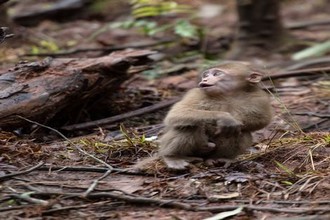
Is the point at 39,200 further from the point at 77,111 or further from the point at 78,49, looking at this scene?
the point at 78,49

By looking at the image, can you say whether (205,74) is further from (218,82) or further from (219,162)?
(219,162)

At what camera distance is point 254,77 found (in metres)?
4.95

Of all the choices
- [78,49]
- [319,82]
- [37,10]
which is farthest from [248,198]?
[37,10]

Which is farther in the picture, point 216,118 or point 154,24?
point 154,24

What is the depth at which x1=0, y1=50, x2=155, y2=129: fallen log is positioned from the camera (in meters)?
5.54

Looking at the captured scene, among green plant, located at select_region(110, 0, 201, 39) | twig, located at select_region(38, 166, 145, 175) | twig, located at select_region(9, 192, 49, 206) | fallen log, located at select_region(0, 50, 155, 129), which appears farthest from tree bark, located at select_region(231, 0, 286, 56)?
twig, located at select_region(9, 192, 49, 206)

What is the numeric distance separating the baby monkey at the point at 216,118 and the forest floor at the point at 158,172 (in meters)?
0.15

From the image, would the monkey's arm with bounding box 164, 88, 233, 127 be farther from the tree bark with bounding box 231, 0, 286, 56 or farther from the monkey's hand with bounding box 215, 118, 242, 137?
the tree bark with bounding box 231, 0, 286, 56

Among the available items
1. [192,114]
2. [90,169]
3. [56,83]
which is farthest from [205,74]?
[56,83]

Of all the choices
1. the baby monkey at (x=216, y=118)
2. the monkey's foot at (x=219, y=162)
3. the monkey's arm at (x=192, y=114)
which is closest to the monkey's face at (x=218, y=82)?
the baby monkey at (x=216, y=118)

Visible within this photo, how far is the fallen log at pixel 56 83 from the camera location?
18.2ft

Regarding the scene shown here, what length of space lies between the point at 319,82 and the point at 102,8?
5.85 meters

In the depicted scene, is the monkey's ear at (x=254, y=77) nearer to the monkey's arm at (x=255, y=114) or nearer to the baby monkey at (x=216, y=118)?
the baby monkey at (x=216, y=118)

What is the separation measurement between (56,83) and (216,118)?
6.15ft
